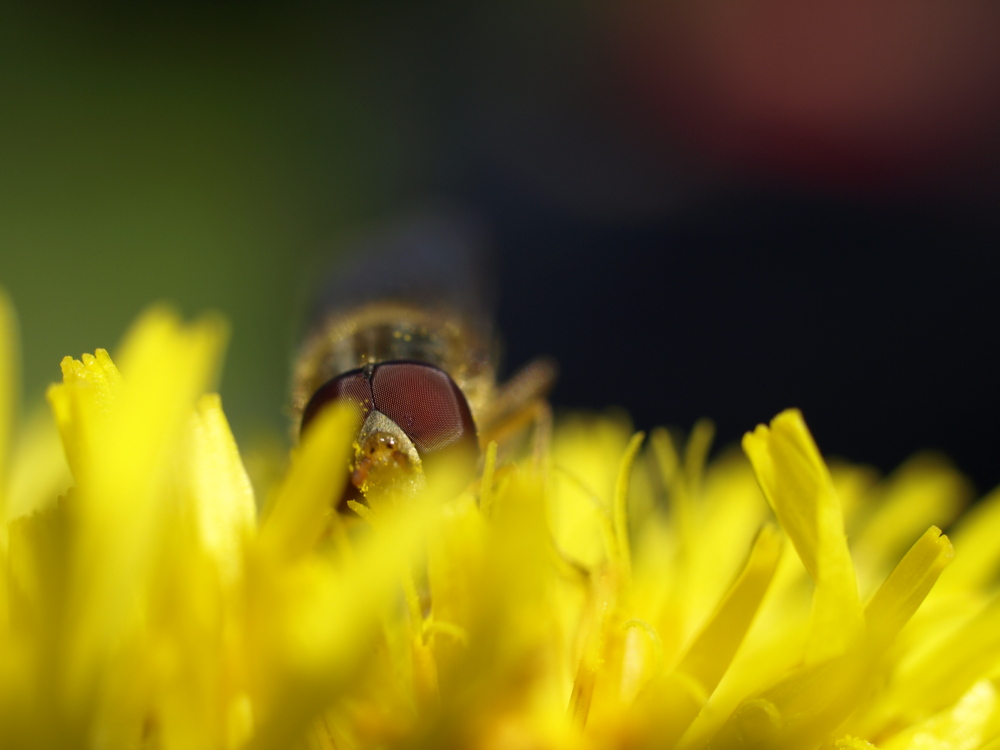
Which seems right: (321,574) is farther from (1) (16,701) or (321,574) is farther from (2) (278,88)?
(2) (278,88)

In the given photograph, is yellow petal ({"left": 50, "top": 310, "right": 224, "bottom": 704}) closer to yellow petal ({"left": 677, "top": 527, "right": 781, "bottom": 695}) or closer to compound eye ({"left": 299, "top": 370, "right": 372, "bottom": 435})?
compound eye ({"left": 299, "top": 370, "right": 372, "bottom": 435})

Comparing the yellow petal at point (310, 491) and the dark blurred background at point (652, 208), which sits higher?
the dark blurred background at point (652, 208)

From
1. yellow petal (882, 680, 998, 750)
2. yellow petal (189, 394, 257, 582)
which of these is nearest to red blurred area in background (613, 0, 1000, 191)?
yellow petal (882, 680, 998, 750)

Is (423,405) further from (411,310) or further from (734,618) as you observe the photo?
(411,310)

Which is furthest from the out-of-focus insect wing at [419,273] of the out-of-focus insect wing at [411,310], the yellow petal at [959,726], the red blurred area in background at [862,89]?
the red blurred area in background at [862,89]

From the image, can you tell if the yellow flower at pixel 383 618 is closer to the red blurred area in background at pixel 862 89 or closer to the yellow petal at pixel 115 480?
the yellow petal at pixel 115 480

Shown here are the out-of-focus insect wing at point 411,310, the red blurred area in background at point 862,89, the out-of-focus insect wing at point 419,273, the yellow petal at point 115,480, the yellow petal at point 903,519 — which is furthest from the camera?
the red blurred area in background at point 862,89

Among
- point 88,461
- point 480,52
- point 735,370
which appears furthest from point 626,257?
point 88,461

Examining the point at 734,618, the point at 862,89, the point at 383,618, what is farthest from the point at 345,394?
the point at 862,89
